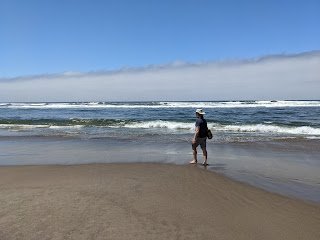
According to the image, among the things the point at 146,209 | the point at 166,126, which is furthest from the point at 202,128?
the point at 166,126

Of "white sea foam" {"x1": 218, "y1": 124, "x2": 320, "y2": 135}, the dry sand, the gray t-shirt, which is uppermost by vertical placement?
the gray t-shirt

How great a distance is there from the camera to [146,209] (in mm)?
3896

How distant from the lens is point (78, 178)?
562 centimetres

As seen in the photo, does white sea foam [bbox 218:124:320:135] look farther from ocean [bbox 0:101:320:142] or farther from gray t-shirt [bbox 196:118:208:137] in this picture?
gray t-shirt [bbox 196:118:208:137]

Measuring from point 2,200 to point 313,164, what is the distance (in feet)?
25.2

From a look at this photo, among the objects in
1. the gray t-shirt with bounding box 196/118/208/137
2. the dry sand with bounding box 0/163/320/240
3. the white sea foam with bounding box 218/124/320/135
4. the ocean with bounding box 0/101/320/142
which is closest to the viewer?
the dry sand with bounding box 0/163/320/240

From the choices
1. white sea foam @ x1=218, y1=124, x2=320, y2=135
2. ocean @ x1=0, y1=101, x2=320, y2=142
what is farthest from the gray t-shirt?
white sea foam @ x1=218, y1=124, x2=320, y2=135

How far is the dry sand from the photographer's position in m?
3.22

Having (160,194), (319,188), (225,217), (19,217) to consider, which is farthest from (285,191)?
(19,217)

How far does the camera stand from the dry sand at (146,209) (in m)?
3.22

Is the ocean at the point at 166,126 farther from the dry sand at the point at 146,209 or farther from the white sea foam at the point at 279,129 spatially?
the dry sand at the point at 146,209

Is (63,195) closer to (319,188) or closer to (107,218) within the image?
(107,218)

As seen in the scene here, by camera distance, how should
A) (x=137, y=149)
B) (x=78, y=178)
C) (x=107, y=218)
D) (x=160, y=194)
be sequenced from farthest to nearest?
(x=137, y=149) < (x=78, y=178) < (x=160, y=194) < (x=107, y=218)

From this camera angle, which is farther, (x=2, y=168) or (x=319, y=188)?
(x=2, y=168)
